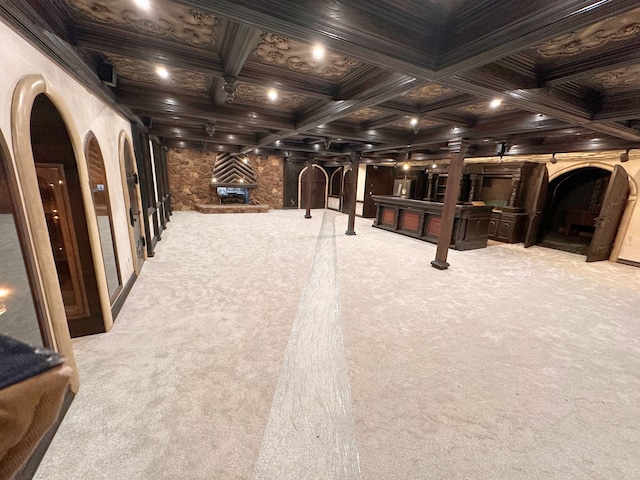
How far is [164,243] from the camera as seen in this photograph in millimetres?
5371

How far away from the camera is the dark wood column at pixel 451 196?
14.1 ft

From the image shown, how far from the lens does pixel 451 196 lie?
Answer: 4.43m

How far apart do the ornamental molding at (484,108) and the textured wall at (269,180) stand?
878cm

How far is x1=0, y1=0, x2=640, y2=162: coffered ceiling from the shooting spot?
136 centimetres

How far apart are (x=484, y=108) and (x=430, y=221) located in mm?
3491

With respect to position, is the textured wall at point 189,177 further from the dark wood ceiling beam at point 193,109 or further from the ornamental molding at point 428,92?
the ornamental molding at point 428,92

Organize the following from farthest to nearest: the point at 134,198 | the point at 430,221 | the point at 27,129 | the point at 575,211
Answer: the point at 575,211 < the point at 430,221 < the point at 134,198 < the point at 27,129

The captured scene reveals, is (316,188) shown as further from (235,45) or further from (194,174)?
(235,45)

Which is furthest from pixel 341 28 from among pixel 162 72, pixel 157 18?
pixel 162 72

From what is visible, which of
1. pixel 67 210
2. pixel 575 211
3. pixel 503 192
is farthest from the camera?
pixel 503 192

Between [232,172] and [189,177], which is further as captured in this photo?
[232,172]

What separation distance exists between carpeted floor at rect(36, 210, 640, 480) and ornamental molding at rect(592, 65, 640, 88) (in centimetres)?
245

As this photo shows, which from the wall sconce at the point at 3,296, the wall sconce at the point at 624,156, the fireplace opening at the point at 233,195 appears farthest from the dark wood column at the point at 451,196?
the fireplace opening at the point at 233,195

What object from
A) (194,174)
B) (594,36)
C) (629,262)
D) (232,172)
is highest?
(594,36)
